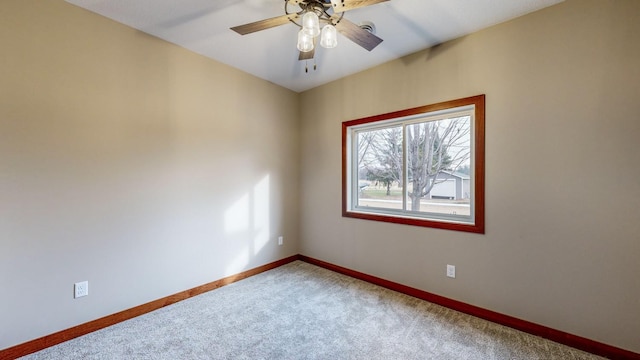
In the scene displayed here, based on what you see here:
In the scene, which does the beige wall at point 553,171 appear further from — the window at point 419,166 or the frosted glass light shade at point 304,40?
the frosted glass light shade at point 304,40

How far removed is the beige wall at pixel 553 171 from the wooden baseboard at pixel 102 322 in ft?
7.15

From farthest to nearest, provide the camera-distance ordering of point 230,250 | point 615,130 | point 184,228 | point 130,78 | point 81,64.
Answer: point 230,250, point 184,228, point 130,78, point 81,64, point 615,130

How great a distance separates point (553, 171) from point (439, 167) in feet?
2.97

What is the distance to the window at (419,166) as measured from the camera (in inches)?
97.0

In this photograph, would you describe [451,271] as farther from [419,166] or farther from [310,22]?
[310,22]

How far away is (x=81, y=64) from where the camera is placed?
81.1 inches

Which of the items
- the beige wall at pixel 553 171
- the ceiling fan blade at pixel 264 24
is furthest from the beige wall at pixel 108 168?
the beige wall at pixel 553 171

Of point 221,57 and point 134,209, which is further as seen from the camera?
point 221,57

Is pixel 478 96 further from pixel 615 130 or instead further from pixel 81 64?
pixel 81 64

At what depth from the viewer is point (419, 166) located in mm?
2857

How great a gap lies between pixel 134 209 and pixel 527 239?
3406 millimetres

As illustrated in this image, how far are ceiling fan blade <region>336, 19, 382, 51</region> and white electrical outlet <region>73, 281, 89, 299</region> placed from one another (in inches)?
108

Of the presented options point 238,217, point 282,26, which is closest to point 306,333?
point 238,217

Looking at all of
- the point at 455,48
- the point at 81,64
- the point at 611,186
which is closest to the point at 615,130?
the point at 611,186
